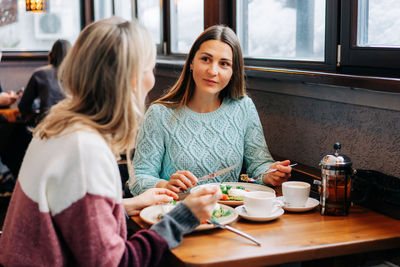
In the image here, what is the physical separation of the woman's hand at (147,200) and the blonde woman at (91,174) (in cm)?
32

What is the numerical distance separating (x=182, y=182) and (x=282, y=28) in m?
1.09

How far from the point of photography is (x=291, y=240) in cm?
146

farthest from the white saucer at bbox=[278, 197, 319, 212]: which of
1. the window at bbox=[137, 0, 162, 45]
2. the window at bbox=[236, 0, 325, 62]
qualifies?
the window at bbox=[137, 0, 162, 45]

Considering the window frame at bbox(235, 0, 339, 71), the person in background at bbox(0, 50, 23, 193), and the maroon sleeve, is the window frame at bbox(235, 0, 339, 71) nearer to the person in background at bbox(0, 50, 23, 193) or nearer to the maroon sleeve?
the maroon sleeve

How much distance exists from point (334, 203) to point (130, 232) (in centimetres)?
74

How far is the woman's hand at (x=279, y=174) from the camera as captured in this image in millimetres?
1976

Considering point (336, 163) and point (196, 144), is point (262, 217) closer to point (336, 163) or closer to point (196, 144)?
point (336, 163)

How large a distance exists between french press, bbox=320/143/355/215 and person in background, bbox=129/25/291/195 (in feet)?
1.34

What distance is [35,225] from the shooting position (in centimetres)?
122

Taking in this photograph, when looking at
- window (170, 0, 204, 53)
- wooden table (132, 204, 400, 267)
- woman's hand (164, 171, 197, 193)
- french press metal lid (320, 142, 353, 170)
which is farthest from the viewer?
window (170, 0, 204, 53)

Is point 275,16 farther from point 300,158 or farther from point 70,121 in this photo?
point 70,121

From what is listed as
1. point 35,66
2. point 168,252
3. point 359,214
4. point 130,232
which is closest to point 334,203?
point 359,214

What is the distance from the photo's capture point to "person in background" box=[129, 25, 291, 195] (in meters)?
2.15

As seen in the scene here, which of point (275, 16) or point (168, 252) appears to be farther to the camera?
point (275, 16)
